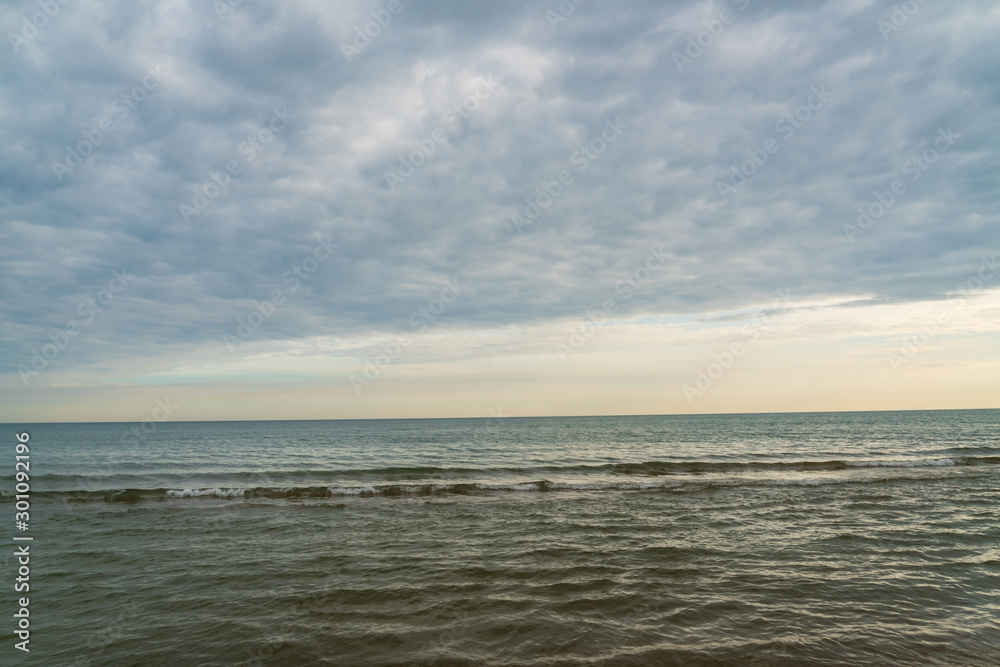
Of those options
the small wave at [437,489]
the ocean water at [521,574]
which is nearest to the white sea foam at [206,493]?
the small wave at [437,489]

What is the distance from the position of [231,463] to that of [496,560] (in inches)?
1434

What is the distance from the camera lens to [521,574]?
12070 millimetres

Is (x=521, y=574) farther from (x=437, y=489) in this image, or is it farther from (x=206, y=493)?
(x=206, y=493)

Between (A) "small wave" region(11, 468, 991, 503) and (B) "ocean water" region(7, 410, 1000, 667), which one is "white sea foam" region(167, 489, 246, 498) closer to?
(A) "small wave" region(11, 468, 991, 503)

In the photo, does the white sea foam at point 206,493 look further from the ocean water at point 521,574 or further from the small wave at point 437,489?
the ocean water at point 521,574

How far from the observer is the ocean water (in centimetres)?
842

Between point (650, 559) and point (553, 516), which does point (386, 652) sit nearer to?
point (650, 559)

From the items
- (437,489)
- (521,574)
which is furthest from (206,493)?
(521,574)

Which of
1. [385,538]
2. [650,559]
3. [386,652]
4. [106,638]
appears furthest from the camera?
[385,538]

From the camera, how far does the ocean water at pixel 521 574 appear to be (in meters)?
8.42

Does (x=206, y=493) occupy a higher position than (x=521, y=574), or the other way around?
(x=521, y=574)

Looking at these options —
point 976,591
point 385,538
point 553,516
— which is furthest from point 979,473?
point 385,538

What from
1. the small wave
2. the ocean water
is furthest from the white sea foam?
the ocean water

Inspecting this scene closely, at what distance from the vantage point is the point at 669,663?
7.69 meters
